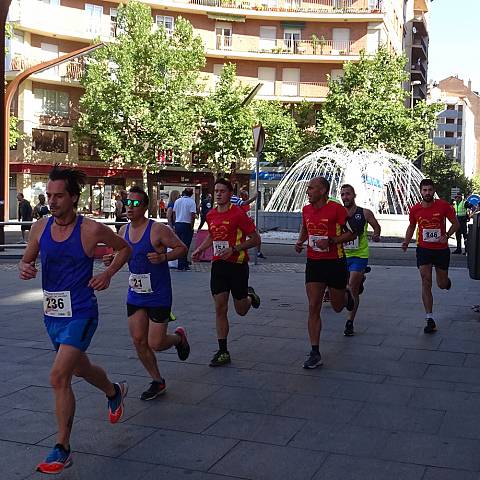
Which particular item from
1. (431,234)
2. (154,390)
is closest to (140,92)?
(431,234)

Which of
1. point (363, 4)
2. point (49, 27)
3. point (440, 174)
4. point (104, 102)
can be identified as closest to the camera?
point (104, 102)

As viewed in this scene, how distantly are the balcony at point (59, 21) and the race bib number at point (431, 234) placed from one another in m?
39.7

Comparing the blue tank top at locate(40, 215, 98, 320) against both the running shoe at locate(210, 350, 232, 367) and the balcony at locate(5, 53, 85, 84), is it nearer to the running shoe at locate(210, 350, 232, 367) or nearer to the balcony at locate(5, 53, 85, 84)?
the running shoe at locate(210, 350, 232, 367)

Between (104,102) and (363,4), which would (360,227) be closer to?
(104,102)

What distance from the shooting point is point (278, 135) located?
153 feet

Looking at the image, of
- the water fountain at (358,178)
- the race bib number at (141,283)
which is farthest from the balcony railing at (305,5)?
the race bib number at (141,283)

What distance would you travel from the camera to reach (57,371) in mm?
4082

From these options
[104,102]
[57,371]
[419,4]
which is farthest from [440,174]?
[57,371]

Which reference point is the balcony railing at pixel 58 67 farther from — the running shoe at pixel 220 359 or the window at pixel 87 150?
the running shoe at pixel 220 359

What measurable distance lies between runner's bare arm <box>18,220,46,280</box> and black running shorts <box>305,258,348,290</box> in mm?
3012

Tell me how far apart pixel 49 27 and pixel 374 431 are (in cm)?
4505

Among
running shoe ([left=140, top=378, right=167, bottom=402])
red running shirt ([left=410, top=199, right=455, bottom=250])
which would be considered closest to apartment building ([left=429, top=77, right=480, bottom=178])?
red running shirt ([left=410, top=199, right=455, bottom=250])

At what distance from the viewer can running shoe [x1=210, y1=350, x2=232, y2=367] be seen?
6.65 metres

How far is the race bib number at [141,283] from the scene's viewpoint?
5473 mm
